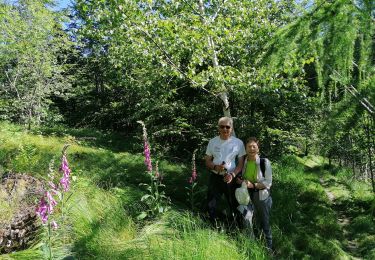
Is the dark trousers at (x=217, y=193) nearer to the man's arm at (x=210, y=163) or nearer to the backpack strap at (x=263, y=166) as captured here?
the man's arm at (x=210, y=163)

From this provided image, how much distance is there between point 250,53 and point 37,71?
1055 centimetres

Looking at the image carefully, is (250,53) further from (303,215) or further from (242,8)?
(303,215)

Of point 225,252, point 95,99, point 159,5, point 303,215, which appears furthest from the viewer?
point 95,99

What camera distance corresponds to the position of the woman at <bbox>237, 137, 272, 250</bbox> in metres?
4.73

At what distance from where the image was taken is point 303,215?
686 centimetres

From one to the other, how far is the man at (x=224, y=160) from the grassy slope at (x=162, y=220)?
0.47m

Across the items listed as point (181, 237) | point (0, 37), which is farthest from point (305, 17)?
point (0, 37)

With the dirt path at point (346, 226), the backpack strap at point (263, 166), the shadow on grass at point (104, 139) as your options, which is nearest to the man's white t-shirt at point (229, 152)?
the backpack strap at point (263, 166)

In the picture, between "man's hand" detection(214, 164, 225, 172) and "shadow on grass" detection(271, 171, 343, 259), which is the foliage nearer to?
"shadow on grass" detection(271, 171, 343, 259)

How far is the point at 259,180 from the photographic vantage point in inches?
187

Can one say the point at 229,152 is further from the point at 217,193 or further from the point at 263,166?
the point at 217,193

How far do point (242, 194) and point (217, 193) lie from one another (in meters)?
0.59

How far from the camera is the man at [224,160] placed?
4.89 m

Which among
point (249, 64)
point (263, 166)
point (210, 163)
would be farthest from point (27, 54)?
point (263, 166)
